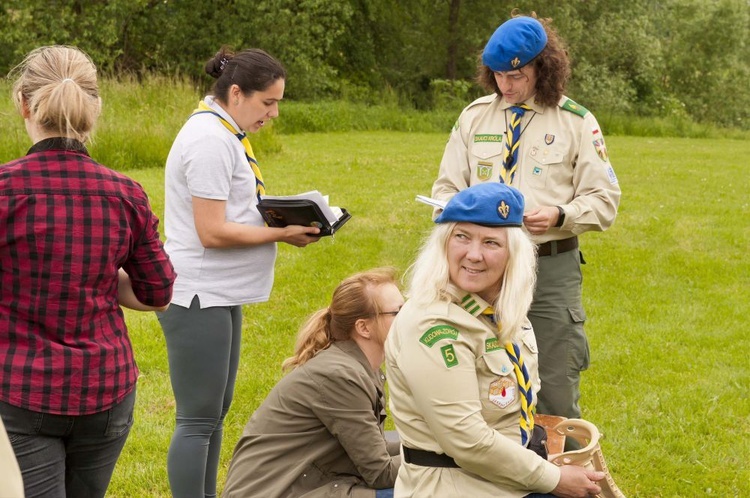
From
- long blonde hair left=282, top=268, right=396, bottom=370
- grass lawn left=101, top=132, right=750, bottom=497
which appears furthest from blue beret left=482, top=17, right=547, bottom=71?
grass lawn left=101, top=132, right=750, bottom=497

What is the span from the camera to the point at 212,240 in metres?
3.39

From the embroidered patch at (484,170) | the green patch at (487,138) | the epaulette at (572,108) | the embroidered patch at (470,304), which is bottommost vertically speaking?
the embroidered patch at (470,304)

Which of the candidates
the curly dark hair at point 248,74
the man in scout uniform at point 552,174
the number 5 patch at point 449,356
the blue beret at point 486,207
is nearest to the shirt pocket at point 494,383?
the number 5 patch at point 449,356

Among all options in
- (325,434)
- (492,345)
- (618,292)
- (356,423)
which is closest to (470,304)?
(492,345)

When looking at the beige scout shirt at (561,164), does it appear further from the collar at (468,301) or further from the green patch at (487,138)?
the collar at (468,301)

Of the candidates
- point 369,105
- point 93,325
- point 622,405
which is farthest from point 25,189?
point 369,105

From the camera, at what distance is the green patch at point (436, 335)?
2.71 m

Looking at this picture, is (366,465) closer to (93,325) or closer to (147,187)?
(93,325)

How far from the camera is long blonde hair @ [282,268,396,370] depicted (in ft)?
11.9

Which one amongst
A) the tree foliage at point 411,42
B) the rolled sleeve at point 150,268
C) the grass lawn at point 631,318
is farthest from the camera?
the tree foliage at point 411,42

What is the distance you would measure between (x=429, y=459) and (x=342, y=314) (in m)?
0.94

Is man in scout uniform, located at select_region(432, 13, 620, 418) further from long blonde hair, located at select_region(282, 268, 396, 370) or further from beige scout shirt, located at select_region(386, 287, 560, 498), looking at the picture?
beige scout shirt, located at select_region(386, 287, 560, 498)

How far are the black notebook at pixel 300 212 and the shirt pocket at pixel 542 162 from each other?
827 millimetres

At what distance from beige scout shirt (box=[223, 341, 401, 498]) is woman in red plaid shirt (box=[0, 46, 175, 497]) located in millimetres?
963
